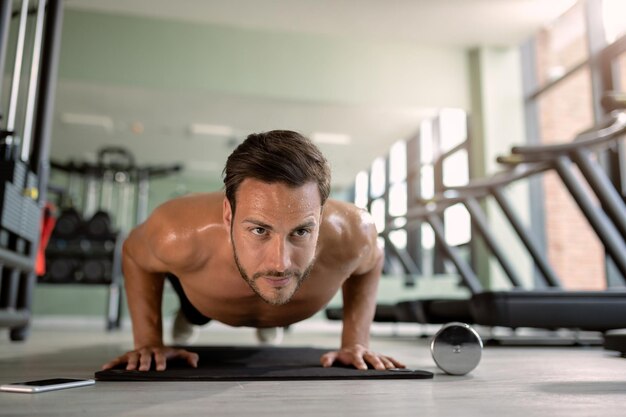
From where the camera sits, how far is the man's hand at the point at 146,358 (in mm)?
1415

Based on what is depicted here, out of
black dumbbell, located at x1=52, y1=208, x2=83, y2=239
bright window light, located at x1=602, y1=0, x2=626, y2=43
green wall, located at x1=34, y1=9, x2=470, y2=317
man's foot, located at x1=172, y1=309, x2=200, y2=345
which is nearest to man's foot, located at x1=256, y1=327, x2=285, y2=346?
man's foot, located at x1=172, y1=309, x2=200, y2=345

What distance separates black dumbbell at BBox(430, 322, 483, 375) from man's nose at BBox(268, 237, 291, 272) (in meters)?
0.57

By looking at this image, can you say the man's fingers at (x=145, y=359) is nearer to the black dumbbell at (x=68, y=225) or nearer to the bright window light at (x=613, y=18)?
the black dumbbell at (x=68, y=225)

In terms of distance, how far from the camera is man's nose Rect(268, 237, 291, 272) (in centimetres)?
113

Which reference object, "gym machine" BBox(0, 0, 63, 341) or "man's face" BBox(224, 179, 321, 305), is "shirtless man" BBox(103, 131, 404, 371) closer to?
"man's face" BBox(224, 179, 321, 305)

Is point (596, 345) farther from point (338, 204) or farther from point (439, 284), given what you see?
point (439, 284)

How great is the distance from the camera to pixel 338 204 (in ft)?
5.25

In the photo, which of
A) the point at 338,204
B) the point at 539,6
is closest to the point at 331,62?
the point at 539,6

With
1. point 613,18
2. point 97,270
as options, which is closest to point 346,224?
point 97,270

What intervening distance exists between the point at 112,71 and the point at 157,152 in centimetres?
182

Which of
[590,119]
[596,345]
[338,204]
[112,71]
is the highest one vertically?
[112,71]

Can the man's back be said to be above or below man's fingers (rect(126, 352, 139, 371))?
above

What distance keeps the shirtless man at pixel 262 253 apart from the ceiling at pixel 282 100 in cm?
384

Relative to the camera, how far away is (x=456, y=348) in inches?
58.2
